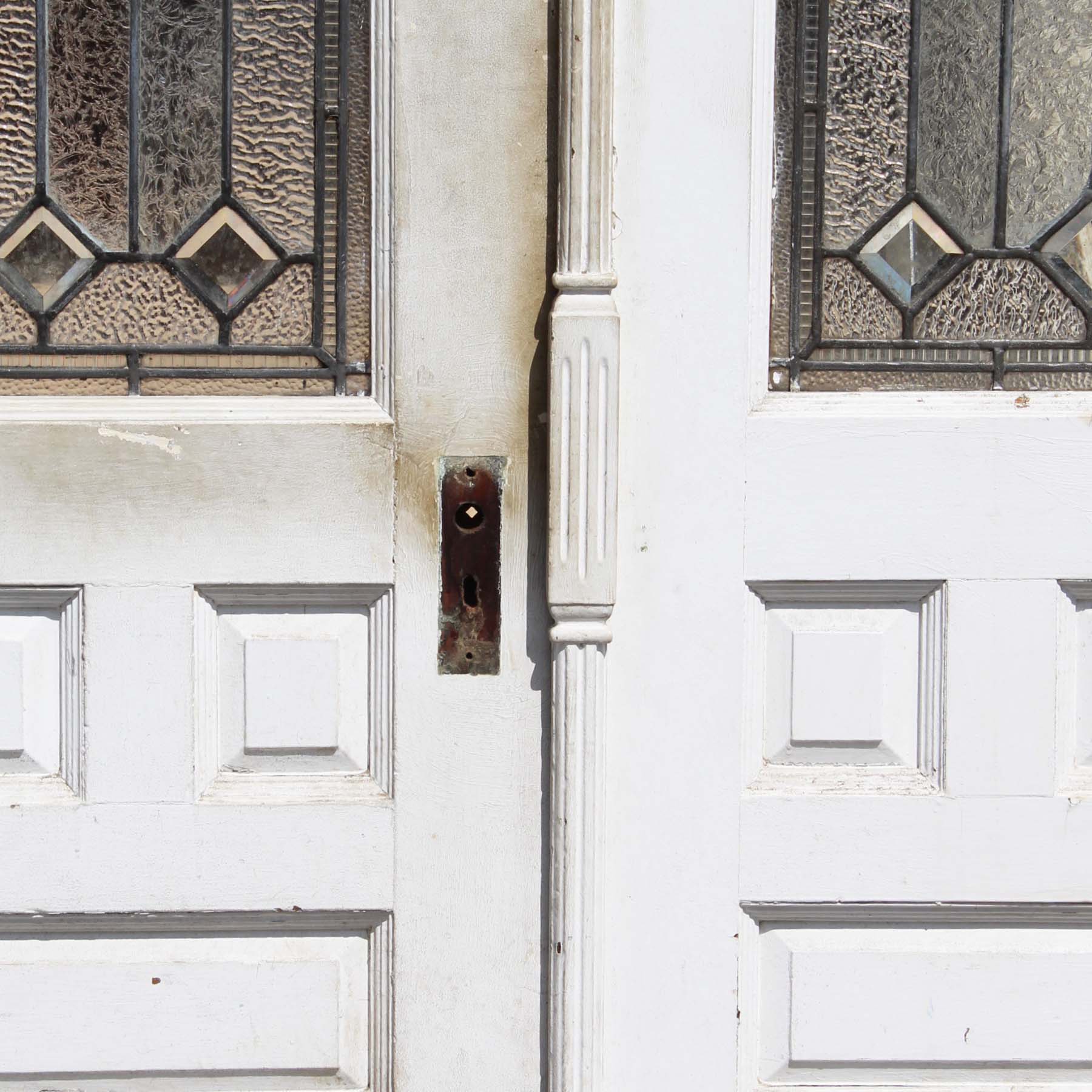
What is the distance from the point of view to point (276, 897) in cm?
124

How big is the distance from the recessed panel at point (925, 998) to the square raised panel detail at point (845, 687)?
151mm

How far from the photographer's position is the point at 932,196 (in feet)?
4.10

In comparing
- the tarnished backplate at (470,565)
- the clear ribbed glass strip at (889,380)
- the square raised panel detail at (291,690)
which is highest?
the clear ribbed glass strip at (889,380)

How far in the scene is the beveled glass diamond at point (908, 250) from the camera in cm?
125

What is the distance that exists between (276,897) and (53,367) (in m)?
0.61

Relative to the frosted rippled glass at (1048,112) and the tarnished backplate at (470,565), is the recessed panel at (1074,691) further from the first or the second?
the tarnished backplate at (470,565)

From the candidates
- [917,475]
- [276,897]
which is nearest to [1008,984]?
[917,475]

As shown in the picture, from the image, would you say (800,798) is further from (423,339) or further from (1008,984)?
(423,339)

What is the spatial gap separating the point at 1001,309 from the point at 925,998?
0.75 meters

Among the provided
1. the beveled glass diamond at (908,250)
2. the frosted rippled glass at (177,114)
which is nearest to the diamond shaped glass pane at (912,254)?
the beveled glass diamond at (908,250)

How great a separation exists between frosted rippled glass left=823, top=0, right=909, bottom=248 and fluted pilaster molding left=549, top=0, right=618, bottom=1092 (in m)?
0.25

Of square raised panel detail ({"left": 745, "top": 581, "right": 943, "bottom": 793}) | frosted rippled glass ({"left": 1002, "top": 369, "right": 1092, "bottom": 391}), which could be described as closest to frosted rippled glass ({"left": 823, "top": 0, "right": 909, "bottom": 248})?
frosted rippled glass ({"left": 1002, "top": 369, "right": 1092, "bottom": 391})

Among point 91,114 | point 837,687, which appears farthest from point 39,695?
point 837,687

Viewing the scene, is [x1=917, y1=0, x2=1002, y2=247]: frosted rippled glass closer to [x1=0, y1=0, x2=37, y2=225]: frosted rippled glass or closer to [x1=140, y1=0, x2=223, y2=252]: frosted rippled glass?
[x1=140, y1=0, x2=223, y2=252]: frosted rippled glass
